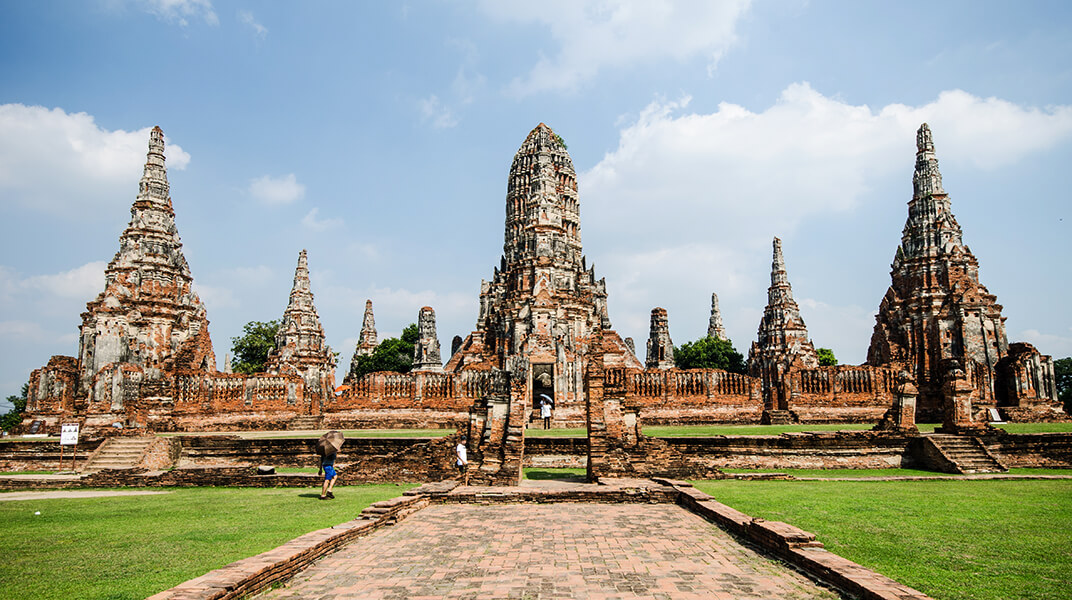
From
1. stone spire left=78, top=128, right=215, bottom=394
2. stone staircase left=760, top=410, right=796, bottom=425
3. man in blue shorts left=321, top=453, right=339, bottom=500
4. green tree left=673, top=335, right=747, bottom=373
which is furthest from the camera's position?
green tree left=673, top=335, right=747, bottom=373

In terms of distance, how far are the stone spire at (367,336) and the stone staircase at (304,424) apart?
3192 centimetres

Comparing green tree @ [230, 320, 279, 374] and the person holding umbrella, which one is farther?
green tree @ [230, 320, 279, 374]

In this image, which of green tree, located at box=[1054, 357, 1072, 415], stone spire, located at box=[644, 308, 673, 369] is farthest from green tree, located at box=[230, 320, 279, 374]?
green tree, located at box=[1054, 357, 1072, 415]

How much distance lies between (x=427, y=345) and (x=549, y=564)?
45.5 metres

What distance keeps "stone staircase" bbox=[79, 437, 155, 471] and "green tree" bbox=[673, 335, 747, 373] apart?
4711 cm

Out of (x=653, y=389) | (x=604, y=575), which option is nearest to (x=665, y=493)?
(x=604, y=575)

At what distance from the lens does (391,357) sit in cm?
6003

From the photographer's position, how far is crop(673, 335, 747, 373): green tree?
59.9 meters

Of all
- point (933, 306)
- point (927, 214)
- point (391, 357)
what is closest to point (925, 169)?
point (927, 214)

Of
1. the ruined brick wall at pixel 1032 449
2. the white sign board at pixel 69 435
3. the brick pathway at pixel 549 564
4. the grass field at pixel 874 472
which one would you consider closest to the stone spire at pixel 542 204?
the grass field at pixel 874 472

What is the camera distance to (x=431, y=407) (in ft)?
87.0

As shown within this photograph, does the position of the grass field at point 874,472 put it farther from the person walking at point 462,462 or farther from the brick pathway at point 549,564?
the brick pathway at point 549,564

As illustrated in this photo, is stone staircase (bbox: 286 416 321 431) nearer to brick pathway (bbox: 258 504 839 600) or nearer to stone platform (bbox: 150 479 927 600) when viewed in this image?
stone platform (bbox: 150 479 927 600)

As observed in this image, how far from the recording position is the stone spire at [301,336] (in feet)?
115
